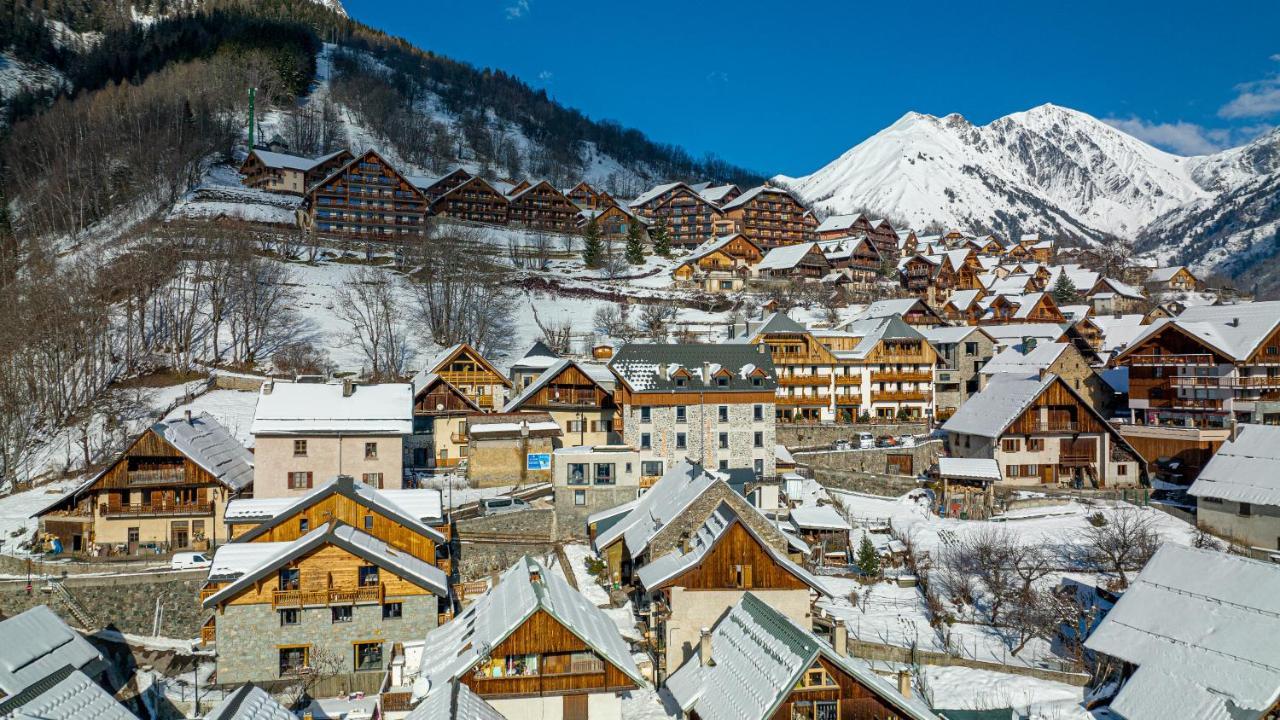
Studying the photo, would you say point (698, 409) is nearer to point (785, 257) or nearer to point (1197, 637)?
point (1197, 637)

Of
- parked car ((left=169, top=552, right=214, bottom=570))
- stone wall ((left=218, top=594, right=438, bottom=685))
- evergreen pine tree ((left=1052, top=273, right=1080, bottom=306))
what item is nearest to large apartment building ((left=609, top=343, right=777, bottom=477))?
stone wall ((left=218, top=594, right=438, bottom=685))

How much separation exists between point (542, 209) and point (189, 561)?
89537 mm

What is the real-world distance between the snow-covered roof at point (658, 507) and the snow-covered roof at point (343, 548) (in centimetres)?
745

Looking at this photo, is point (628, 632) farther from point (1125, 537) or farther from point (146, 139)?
point (146, 139)

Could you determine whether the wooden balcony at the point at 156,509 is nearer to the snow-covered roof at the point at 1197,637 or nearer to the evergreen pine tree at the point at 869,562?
the evergreen pine tree at the point at 869,562

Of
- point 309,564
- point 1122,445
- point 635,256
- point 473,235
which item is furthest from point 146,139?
point 1122,445

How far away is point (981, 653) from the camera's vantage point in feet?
99.7

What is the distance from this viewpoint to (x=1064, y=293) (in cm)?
9725

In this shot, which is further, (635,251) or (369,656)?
(635,251)

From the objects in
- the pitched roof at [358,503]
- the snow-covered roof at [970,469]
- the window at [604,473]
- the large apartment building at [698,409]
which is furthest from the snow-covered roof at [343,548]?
the snow-covered roof at [970,469]

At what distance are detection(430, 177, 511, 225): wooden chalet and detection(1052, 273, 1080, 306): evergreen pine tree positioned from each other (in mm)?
69150

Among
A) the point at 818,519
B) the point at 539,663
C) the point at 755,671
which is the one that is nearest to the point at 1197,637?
the point at 755,671

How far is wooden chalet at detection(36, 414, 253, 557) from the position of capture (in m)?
36.8

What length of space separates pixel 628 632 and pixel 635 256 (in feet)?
247
